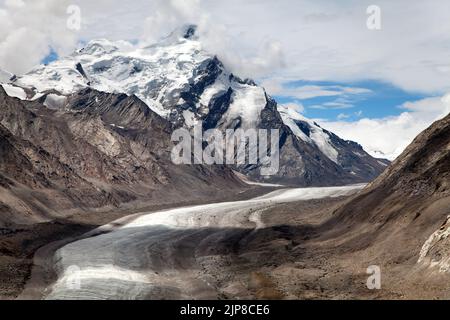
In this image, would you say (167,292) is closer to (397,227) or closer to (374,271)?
(374,271)

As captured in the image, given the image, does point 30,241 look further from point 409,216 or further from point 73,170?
point 73,170

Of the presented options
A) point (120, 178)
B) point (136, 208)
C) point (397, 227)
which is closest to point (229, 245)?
point (397, 227)

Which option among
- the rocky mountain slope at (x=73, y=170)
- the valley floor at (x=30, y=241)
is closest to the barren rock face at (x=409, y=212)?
the valley floor at (x=30, y=241)

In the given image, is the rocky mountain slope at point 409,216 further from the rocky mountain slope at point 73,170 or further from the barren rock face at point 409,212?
the rocky mountain slope at point 73,170

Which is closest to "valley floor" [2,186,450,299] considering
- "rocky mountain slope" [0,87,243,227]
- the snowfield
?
the snowfield

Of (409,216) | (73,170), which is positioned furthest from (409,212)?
(73,170)

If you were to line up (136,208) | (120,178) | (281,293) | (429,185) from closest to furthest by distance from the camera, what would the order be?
(281,293) < (429,185) < (136,208) < (120,178)
